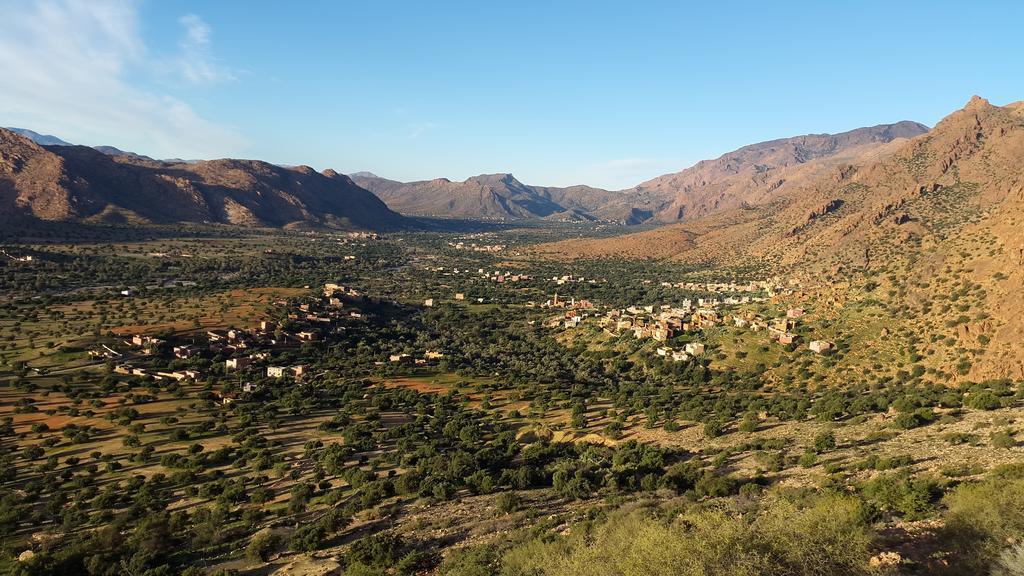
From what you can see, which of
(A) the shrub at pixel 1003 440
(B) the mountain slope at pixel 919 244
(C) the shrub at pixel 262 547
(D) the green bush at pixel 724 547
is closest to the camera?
(D) the green bush at pixel 724 547

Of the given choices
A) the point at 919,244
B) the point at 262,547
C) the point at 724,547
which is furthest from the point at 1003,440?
the point at 919,244

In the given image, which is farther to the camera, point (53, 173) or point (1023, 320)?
point (53, 173)

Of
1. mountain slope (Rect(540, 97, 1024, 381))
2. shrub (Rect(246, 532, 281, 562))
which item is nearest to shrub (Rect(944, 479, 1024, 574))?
shrub (Rect(246, 532, 281, 562))

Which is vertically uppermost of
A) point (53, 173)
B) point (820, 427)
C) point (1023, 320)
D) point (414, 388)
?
point (53, 173)

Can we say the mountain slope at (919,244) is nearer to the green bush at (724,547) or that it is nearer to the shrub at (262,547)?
the green bush at (724,547)

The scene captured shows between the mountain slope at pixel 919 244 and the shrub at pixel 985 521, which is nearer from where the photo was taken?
the shrub at pixel 985 521

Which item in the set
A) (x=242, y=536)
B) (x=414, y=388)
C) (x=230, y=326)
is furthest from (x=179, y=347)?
(x=242, y=536)

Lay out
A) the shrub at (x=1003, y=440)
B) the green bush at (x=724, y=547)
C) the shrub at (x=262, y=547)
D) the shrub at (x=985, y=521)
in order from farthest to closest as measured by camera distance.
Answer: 1. the shrub at (x=1003, y=440)
2. the shrub at (x=262, y=547)
3. the shrub at (x=985, y=521)
4. the green bush at (x=724, y=547)

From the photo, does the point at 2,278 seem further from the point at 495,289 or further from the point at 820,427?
the point at 820,427

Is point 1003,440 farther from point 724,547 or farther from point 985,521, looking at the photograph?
point 724,547

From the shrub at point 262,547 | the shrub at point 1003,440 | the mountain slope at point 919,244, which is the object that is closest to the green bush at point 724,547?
the shrub at point 262,547

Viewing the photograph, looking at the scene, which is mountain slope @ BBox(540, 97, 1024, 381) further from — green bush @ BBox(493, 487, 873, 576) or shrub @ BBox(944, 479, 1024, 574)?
green bush @ BBox(493, 487, 873, 576)
